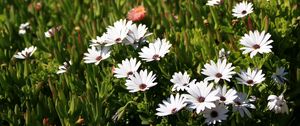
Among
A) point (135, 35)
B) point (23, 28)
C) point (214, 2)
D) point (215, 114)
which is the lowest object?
point (215, 114)

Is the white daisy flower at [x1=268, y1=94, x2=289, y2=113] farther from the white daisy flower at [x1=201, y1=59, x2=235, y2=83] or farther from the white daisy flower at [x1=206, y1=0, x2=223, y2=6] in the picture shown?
the white daisy flower at [x1=206, y1=0, x2=223, y2=6]

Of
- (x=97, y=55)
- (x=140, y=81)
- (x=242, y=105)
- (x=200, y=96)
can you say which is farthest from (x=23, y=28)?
(x=242, y=105)

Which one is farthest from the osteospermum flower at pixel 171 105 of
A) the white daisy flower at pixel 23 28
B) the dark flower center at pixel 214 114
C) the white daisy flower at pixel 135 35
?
the white daisy flower at pixel 23 28

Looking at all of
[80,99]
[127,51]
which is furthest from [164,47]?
[80,99]

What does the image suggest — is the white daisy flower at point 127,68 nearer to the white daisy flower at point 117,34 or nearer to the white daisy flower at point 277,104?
the white daisy flower at point 117,34

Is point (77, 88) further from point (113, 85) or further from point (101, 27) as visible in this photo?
point (101, 27)

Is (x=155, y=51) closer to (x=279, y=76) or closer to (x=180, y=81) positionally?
(x=180, y=81)
